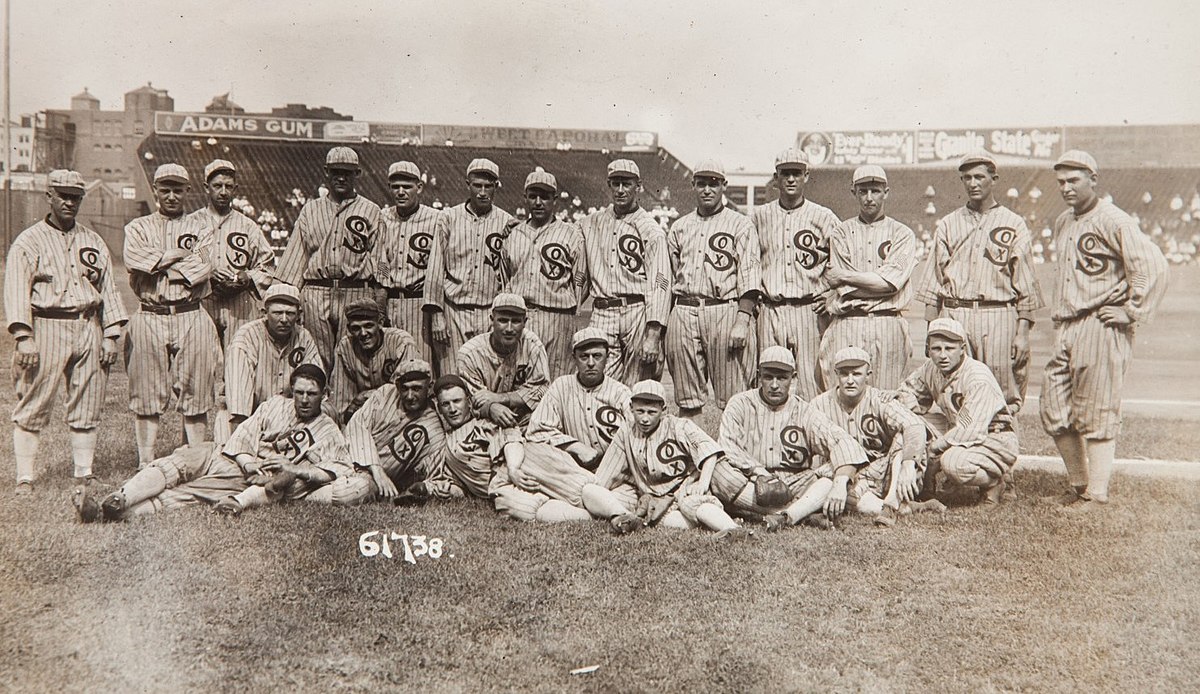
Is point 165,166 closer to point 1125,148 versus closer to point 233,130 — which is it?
point 233,130

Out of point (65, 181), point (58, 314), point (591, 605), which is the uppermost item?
point (65, 181)

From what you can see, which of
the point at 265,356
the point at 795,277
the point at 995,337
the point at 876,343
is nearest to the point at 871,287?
the point at 876,343

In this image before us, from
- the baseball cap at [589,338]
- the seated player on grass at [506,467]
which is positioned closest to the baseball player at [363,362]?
the seated player on grass at [506,467]

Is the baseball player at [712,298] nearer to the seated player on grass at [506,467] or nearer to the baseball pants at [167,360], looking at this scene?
the seated player on grass at [506,467]

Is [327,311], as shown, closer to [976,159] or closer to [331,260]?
[331,260]

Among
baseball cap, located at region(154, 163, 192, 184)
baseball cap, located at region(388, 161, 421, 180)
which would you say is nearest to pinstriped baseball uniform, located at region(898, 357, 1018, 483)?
baseball cap, located at region(388, 161, 421, 180)

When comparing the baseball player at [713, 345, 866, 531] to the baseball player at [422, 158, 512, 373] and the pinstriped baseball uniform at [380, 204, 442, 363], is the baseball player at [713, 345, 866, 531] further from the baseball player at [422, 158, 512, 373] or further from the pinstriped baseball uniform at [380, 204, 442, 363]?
the pinstriped baseball uniform at [380, 204, 442, 363]

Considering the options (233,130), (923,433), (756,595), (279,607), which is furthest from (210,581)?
(923,433)
